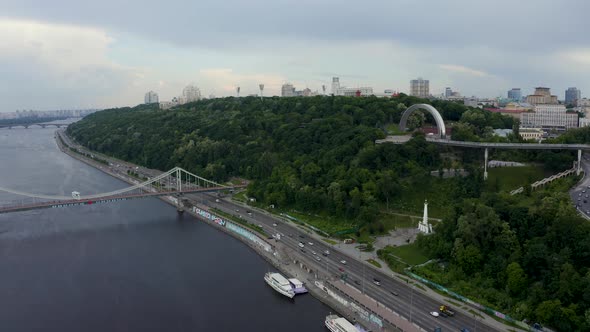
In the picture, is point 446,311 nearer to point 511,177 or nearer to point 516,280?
point 516,280

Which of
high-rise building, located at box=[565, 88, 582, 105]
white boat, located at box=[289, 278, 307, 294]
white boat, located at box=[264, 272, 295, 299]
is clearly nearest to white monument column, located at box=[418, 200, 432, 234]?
white boat, located at box=[289, 278, 307, 294]

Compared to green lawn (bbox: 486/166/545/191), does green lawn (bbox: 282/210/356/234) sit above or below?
below

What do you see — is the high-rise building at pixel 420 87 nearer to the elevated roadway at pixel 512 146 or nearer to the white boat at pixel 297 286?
the elevated roadway at pixel 512 146

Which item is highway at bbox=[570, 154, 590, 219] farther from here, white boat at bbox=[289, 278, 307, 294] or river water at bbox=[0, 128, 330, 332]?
white boat at bbox=[289, 278, 307, 294]

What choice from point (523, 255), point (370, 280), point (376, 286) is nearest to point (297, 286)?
point (370, 280)

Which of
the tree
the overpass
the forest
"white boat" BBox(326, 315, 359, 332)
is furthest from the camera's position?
the overpass

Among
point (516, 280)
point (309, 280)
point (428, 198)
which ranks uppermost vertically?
point (428, 198)
